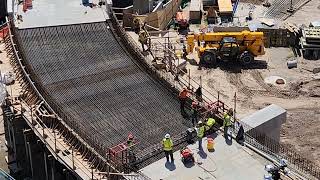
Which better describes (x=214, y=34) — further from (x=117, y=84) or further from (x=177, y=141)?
(x=177, y=141)

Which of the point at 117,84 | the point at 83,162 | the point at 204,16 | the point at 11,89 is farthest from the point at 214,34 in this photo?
the point at 83,162

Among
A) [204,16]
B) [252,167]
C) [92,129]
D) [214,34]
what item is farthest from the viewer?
[204,16]

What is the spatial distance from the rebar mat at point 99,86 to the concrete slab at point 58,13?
593 mm

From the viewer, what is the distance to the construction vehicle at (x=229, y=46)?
40562 millimetres

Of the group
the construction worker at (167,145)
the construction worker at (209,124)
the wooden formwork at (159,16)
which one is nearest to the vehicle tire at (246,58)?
the wooden formwork at (159,16)

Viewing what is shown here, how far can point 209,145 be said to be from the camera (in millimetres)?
26141

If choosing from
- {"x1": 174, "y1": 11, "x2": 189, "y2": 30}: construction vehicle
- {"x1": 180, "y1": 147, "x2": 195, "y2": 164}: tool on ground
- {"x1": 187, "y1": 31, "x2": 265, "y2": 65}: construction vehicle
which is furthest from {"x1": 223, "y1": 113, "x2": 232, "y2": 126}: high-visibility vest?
{"x1": 174, "y1": 11, "x2": 189, "y2": 30}: construction vehicle

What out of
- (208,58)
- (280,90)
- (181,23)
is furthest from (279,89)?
(181,23)

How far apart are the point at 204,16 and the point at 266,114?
20006 millimetres

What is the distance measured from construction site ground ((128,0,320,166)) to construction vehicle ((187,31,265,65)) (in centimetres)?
72

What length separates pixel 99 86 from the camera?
30938mm

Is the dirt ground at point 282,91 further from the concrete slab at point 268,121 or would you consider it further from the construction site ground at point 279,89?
the concrete slab at point 268,121

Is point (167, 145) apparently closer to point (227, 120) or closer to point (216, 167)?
point (216, 167)

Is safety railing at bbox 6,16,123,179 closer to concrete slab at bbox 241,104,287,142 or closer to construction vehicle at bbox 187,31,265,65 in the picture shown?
concrete slab at bbox 241,104,287,142
